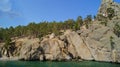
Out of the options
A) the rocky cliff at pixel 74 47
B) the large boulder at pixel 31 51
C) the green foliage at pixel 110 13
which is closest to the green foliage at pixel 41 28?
the rocky cliff at pixel 74 47

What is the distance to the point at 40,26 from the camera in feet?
615

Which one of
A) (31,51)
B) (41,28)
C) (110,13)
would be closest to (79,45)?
(31,51)

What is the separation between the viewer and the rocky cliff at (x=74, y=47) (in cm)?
13588

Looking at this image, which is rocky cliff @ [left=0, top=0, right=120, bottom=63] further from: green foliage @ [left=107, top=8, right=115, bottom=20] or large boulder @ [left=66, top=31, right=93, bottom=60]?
green foliage @ [left=107, top=8, right=115, bottom=20]

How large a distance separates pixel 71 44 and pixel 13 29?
64179mm

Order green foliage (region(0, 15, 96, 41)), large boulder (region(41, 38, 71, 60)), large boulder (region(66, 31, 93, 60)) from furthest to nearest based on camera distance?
green foliage (region(0, 15, 96, 41))
large boulder (region(41, 38, 71, 60))
large boulder (region(66, 31, 93, 60))

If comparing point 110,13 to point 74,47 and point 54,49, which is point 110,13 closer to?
point 74,47

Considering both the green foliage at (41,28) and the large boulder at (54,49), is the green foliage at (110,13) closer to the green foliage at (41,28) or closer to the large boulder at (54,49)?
the green foliage at (41,28)

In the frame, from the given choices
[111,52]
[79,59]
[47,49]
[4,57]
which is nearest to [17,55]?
[4,57]

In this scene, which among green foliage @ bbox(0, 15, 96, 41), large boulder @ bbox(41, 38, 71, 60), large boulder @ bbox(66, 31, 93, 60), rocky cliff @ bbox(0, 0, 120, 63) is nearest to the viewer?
rocky cliff @ bbox(0, 0, 120, 63)

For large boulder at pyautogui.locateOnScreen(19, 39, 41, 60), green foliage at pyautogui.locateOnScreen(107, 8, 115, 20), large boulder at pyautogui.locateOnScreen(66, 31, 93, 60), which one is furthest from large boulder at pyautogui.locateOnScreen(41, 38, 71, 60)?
green foliage at pyautogui.locateOnScreen(107, 8, 115, 20)

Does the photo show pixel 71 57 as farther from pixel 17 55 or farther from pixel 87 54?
pixel 17 55

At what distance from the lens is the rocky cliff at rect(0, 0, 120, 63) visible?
13588 centimetres

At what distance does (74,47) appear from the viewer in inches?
6063
